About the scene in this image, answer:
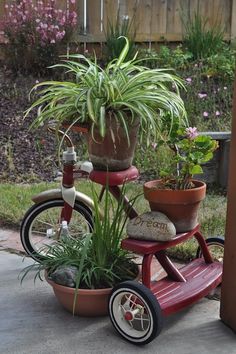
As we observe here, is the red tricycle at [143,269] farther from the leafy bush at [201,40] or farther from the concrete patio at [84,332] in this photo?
the leafy bush at [201,40]

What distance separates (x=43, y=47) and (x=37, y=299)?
15.7 feet

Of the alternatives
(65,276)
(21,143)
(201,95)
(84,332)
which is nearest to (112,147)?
(65,276)

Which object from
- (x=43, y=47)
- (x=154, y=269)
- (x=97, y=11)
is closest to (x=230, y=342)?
(x=154, y=269)

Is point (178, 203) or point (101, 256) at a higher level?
point (178, 203)

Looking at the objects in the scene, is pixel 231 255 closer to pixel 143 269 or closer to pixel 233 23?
pixel 143 269

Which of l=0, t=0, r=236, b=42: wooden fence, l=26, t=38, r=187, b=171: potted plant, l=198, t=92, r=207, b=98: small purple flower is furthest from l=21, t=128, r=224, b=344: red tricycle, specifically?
l=0, t=0, r=236, b=42: wooden fence

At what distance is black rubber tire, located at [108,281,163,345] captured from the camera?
2527mm

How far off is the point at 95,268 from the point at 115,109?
814mm

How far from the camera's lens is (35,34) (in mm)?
7336

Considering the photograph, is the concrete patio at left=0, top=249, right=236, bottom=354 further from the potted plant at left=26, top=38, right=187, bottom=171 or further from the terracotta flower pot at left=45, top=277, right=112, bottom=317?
the potted plant at left=26, top=38, right=187, bottom=171

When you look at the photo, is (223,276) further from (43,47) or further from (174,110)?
(43,47)

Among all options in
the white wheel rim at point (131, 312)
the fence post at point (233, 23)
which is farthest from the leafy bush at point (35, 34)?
the white wheel rim at point (131, 312)

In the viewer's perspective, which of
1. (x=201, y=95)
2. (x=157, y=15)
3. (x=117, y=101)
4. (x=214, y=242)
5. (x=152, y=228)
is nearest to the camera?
(x=152, y=228)

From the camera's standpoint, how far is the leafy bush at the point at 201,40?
7543mm
